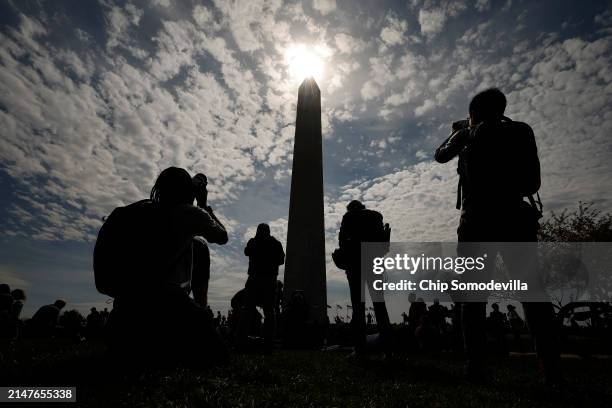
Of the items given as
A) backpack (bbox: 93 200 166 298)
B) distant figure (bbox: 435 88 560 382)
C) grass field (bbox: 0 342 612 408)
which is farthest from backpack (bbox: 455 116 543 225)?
backpack (bbox: 93 200 166 298)

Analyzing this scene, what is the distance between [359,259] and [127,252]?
136 inches

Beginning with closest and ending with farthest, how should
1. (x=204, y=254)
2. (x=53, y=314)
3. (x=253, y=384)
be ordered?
(x=253, y=384) < (x=204, y=254) < (x=53, y=314)

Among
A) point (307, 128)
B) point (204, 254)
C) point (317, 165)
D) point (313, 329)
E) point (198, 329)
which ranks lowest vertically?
point (313, 329)

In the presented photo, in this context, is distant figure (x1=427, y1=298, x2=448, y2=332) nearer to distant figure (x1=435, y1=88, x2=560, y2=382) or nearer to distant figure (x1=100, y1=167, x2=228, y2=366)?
distant figure (x1=435, y1=88, x2=560, y2=382)

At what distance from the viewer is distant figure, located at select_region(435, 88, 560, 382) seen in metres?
3.01

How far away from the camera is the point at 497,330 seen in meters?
9.23

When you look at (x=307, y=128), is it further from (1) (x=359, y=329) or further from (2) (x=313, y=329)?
(1) (x=359, y=329)

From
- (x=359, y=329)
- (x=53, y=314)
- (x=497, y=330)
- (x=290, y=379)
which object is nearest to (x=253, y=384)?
(x=290, y=379)

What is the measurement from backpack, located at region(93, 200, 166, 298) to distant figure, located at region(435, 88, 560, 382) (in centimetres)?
281

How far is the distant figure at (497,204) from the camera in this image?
301 cm

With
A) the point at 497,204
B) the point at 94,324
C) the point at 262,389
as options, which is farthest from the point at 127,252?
the point at 94,324

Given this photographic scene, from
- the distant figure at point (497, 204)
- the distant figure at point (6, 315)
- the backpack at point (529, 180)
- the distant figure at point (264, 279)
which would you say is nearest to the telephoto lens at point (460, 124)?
the distant figure at point (497, 204)

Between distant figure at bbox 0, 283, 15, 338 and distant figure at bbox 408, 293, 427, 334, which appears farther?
distant figure at bbox 408, 293, 427, 334

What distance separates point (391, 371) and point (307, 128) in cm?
1692
